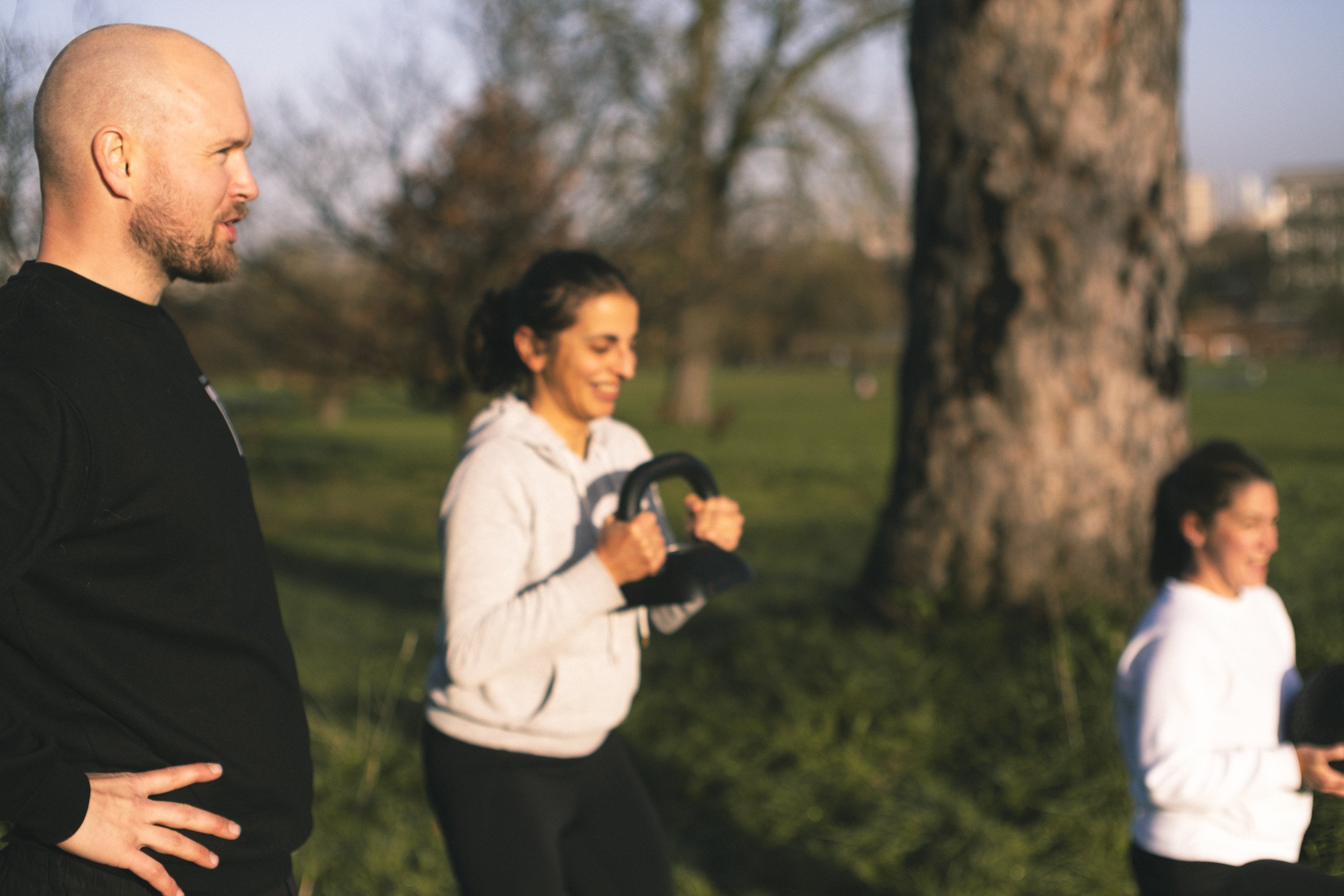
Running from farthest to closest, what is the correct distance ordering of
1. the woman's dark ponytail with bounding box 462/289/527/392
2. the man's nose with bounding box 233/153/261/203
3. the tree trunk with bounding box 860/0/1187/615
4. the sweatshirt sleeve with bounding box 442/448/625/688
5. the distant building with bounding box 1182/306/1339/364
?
the distant building with bounding box 1182/306/1339/364, the tree trunk with bounding box 860/0/1187/615, the woman's dark ponytail with bounding box 462/289/527/392, the sweatshirt sleeve with bounding box 442/448/625/688, the man's nose with bounding box 233/153/261/203

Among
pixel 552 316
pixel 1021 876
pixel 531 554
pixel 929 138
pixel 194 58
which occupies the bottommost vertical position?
pixel 1021 876

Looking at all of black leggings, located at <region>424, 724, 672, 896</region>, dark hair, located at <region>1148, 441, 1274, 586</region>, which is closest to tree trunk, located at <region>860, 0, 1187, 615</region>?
dark hair, located at <region>1148, 441, 1274, 586</region>

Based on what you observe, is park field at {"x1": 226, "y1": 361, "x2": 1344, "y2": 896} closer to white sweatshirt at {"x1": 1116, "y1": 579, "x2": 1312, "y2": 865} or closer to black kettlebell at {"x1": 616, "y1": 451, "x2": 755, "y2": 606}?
white sweatshirt at {"x1": 1116, "y1": 579, "x2": 1312, "y2": 865}

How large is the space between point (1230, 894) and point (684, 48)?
74.5 feet

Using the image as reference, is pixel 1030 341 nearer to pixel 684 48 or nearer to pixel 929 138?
pixel 929 138

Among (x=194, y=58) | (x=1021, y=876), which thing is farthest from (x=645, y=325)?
(x=194, y=58)

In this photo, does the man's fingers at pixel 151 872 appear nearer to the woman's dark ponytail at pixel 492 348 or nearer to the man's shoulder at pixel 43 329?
the man's shoulder at pixel 43 329

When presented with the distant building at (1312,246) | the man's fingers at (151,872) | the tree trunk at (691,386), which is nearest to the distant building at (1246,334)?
the distant building at (1312,246)

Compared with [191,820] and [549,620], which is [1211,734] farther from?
[191,820]

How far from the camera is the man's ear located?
152cm

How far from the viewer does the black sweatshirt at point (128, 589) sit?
1374 mm

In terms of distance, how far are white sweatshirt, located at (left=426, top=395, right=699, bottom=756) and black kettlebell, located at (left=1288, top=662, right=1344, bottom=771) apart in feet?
3.70

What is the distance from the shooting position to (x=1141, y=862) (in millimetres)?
2271

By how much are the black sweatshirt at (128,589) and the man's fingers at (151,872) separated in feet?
0.25
